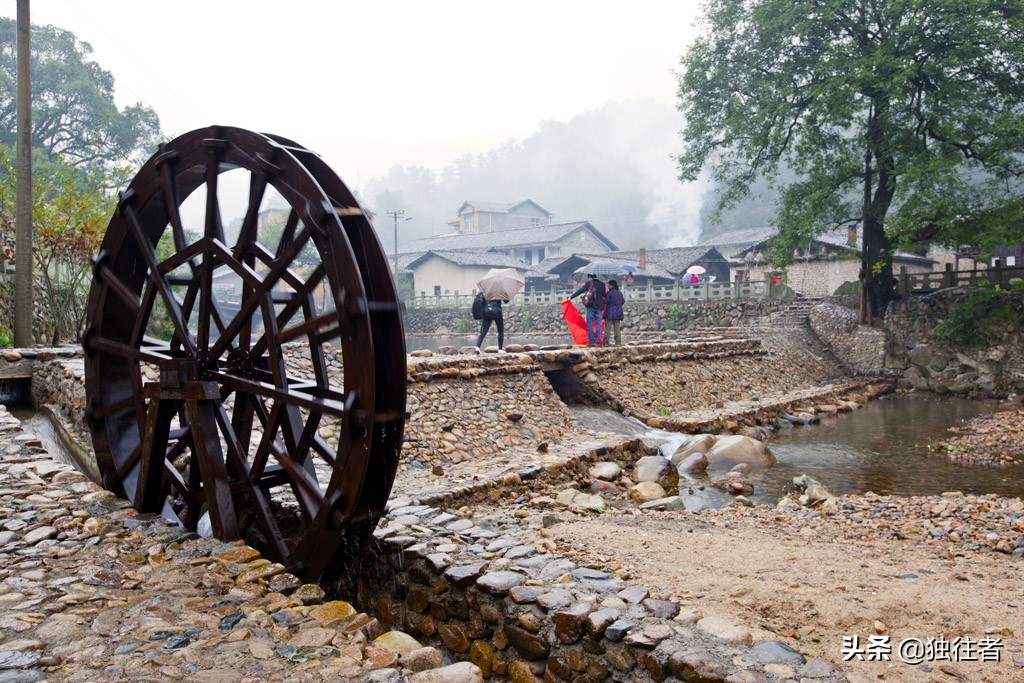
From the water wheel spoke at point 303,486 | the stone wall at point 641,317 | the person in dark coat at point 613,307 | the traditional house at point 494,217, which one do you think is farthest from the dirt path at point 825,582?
the traditional house at point 494,217

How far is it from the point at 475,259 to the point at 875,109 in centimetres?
1951

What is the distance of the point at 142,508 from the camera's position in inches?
211

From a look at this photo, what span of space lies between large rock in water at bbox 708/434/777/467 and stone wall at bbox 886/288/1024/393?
10.6 meters

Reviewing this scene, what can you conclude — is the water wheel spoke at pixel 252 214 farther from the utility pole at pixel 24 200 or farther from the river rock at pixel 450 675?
the utility pole at pixel 24 200

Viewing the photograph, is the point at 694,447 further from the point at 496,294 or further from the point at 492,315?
the point at 496,294

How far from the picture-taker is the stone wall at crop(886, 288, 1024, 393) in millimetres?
17844

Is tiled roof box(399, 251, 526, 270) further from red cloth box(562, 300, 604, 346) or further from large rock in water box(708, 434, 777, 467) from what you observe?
large rock in water box(708, 434, 777, 467)

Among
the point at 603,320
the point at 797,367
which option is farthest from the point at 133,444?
the point at 797,367

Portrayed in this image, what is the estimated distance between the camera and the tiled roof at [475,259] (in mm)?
34531

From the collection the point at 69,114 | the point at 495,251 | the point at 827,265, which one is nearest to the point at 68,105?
the point at 69,114

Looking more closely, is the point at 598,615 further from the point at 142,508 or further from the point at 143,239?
the point at 143,239

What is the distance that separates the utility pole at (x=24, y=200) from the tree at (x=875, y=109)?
50.7 feet

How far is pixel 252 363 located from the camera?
5.36 metres

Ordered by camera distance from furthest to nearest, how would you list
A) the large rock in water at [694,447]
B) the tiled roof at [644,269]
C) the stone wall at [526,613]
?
the tiled roof at [644,269] < the large rock in water at [694,447] < the stone wall at [526,613]
